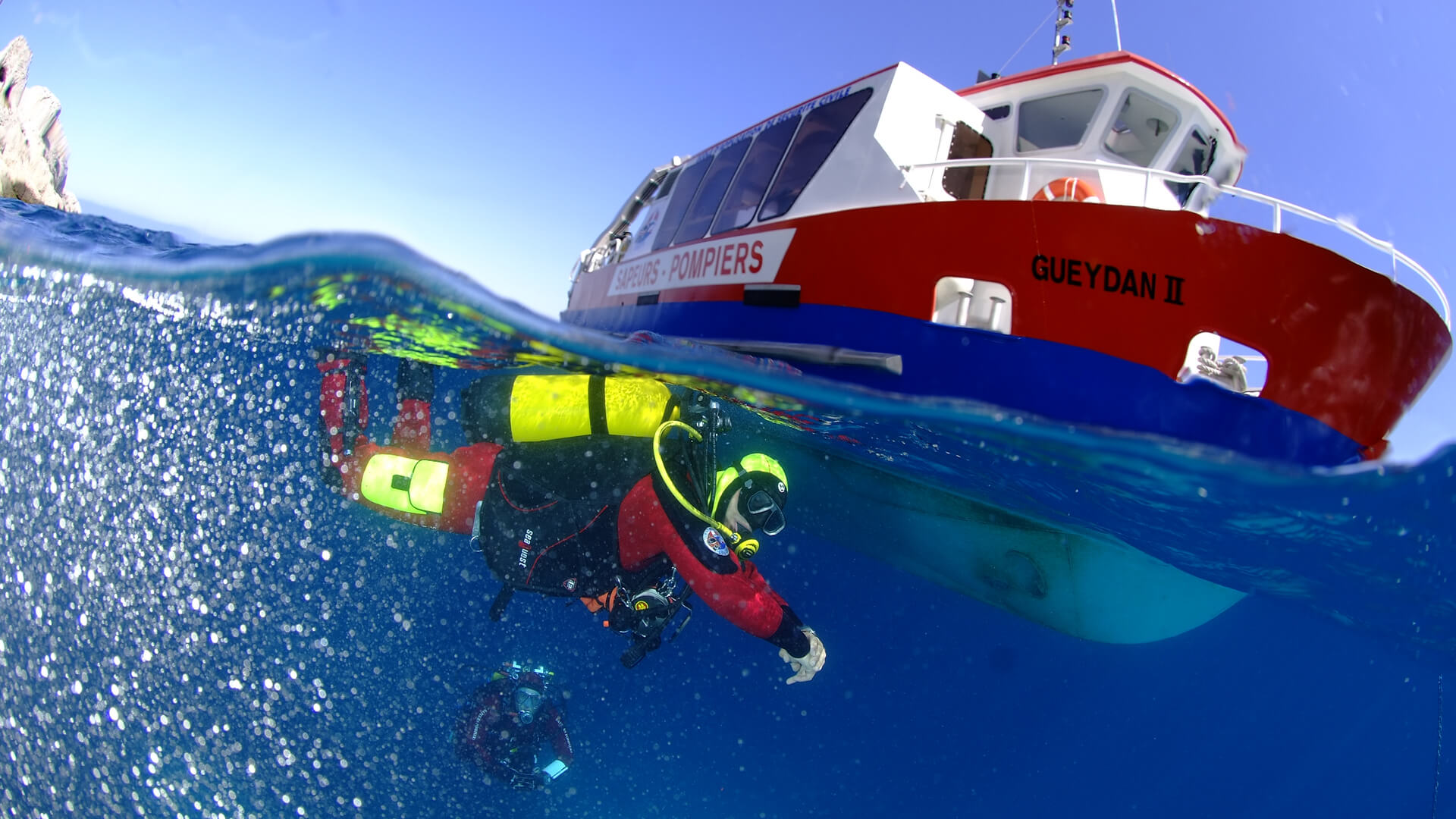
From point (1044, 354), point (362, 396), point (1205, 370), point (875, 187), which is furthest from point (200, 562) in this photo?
point (1205, 370)

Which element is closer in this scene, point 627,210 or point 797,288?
point 797,288

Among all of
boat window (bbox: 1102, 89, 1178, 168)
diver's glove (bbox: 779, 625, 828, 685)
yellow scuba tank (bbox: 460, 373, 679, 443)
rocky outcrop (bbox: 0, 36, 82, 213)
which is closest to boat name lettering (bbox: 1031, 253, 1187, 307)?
yellow scuba tank (bbox: 460, 373, 679, 443)

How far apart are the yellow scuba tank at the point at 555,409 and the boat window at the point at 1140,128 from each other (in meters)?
5.23

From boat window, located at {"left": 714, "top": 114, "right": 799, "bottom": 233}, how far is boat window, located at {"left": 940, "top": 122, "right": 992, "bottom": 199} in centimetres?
162

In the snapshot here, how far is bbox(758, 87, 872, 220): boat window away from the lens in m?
5.45

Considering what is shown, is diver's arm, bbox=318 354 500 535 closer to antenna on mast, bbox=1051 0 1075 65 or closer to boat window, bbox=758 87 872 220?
boat window, bbox=758 87 872 220

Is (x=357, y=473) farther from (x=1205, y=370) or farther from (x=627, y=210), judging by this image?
(x=627, y=210)

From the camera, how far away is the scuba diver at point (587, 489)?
4.07 metres

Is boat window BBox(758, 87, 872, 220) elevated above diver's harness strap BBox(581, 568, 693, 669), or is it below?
above

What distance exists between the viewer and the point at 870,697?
38.0ft

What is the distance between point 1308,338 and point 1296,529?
2.41 meters

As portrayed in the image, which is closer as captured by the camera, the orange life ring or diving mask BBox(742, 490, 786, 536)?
diving mask BBox(742, 490, 786, 536)

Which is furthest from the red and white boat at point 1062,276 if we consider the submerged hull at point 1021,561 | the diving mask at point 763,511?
the submerged hull at point 1021,561

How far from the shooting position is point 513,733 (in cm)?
504
